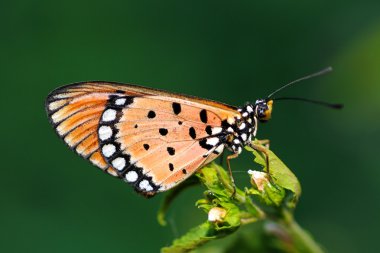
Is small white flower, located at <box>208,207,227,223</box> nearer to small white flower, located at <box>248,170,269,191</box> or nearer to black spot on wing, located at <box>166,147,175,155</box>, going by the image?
small white flower, located at <box>248,170,269,191</box>

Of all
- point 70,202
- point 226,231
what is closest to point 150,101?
point 226,231

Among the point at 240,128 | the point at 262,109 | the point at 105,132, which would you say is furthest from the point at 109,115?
the point at 262,109

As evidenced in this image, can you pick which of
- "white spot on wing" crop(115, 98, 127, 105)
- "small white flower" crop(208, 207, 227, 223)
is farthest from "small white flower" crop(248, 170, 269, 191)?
"white spot on wing" crop(115, 98, 127, 105)

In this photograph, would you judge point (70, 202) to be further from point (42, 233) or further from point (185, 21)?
point (185, 21)

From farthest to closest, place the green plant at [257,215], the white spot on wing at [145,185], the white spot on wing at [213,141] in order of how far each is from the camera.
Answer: the white spot on wing at [213,141]
the white spot on wing at [145,185]
the green plant at [257,215]

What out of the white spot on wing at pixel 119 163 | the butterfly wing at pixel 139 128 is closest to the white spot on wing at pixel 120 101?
the butterfly wing at pixel 139 128

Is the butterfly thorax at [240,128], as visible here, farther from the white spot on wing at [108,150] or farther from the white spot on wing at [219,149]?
the white spot on wing at [108,150]
